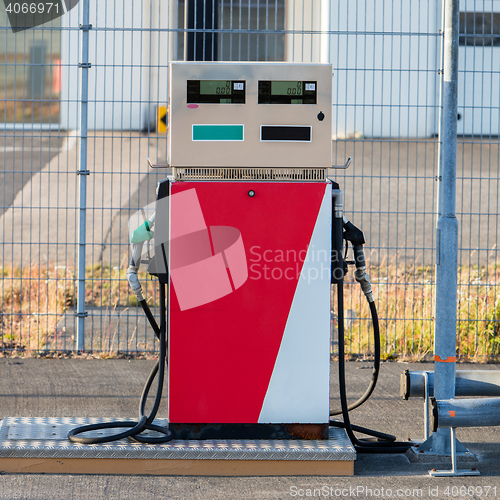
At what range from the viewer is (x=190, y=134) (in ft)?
10.7

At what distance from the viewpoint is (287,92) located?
3242 mm

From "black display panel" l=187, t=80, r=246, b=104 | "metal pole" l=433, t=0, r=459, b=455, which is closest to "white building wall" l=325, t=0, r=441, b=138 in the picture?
"metal pole" l=433, t=0, r=459, b=455

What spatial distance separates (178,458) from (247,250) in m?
1.09

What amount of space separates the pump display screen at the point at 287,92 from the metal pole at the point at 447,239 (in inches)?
28.9

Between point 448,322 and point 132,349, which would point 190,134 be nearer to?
point 448,322

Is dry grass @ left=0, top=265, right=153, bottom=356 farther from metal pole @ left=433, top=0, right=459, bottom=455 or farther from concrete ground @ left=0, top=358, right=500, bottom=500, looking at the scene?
metal pole @ left=433, top=0, right=459, bottom=455

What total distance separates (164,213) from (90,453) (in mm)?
1249

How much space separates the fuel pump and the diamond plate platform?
A: 9 cm

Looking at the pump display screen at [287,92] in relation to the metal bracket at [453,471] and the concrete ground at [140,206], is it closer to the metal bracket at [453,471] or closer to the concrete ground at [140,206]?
the metal bracket at [453,471]

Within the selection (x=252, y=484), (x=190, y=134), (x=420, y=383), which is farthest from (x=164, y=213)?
(x=420, y=383)

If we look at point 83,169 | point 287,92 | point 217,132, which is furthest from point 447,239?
point 83,169

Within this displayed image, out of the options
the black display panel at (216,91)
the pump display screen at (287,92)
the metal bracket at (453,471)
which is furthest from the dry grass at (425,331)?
the black display panel at (216,91)

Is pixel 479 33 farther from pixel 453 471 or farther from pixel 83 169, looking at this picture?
pixel 453 471

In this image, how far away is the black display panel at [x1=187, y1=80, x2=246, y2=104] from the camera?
10.6 ft
